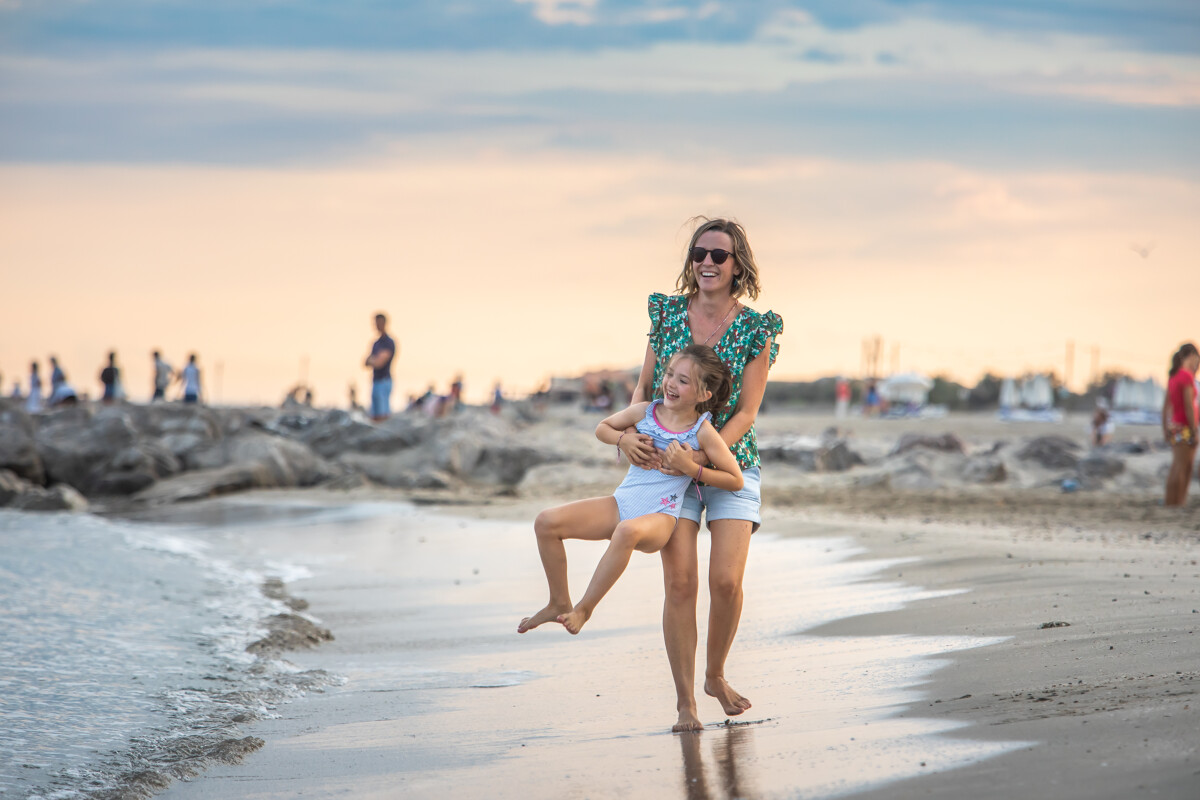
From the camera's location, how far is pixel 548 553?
4.11 meters

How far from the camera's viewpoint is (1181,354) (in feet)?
36.2

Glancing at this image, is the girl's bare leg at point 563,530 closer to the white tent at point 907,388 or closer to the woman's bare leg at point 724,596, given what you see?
the woman's bare leg at point 724,596

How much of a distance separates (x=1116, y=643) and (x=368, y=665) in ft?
11.6

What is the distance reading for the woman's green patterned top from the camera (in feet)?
13.6

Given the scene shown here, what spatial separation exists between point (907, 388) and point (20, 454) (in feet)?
129

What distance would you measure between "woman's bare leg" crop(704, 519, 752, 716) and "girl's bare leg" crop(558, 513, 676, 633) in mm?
212

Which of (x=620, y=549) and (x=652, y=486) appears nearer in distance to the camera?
(x=620, y=549)

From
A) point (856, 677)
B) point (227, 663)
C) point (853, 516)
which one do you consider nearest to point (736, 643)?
point (856, 677)

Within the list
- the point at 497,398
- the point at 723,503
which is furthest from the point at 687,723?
the point at 497,398

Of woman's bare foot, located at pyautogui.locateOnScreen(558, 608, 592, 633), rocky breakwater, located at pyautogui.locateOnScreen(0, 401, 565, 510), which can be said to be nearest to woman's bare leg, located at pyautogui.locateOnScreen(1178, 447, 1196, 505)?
woman's bare foot, located at pyautogui.locateOnScreen(558, 608, 592, 633)

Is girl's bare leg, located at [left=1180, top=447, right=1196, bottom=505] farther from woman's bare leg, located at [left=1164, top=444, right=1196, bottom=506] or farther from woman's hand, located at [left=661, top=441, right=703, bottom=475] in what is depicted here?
woman's hand, located at [left=661, top=441, right=703, bottom=475]

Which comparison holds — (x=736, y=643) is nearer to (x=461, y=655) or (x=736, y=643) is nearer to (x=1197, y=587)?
(x=461, y=655)

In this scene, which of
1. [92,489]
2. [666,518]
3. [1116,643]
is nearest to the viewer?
[666,518]

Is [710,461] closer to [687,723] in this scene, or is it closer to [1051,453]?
[687,723]
